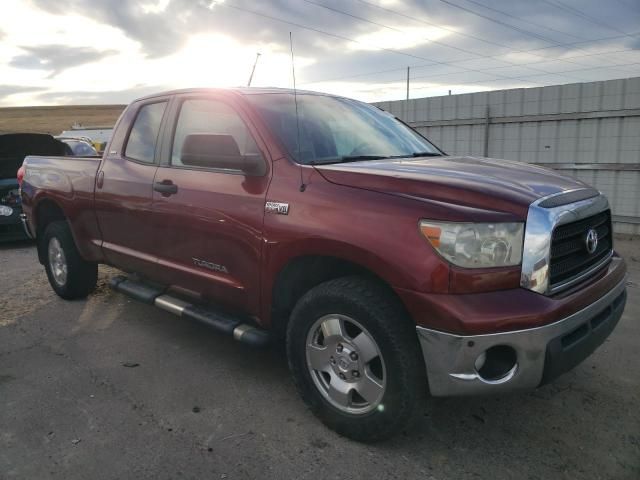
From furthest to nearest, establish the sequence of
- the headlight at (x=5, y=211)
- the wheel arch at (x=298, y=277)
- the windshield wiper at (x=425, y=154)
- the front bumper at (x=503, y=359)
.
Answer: the headlight at (x=5, y=211) → the windshield wiper at (x=425, y=154) → the wheel arch at (x=298, y=277) → the front bumper at (x=503, y=359)

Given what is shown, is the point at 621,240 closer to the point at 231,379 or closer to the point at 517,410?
the point at 517,410

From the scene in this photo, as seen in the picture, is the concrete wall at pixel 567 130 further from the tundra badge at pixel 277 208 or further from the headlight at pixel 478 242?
the tundra badge at pixel 277 208

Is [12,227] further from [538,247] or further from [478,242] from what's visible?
[538,247]

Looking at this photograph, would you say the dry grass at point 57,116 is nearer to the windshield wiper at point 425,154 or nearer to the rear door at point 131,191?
the rear door at point 131,191

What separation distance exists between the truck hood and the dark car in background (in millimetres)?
7126

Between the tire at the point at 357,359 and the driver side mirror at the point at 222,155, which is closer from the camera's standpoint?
the tire at the point at 357,359

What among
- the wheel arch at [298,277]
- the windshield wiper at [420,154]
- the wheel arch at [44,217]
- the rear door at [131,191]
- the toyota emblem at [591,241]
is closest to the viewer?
the toyota emblem at [591,241]

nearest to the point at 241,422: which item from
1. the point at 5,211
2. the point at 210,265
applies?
the point at 210,265

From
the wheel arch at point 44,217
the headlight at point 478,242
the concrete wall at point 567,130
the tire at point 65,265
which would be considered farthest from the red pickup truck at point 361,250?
the concrete wall at point 567,130

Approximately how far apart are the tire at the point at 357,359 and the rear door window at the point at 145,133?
1.98m

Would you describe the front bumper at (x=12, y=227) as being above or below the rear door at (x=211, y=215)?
below

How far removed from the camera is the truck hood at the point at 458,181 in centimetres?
245

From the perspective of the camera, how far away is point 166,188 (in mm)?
3658

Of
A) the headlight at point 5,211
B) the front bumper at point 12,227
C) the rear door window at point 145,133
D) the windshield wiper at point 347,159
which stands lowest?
the front bumper at point 12,227
